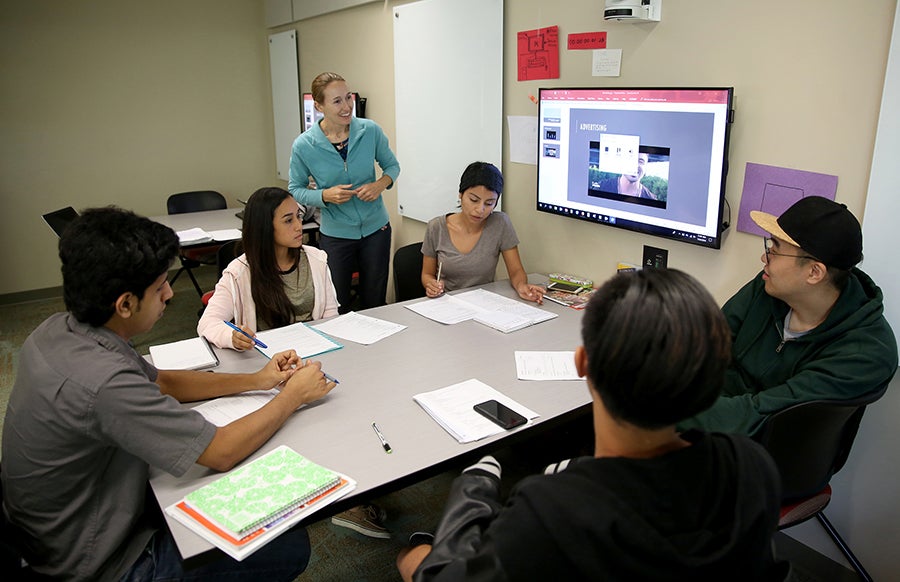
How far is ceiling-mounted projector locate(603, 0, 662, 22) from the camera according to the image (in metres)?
2.44

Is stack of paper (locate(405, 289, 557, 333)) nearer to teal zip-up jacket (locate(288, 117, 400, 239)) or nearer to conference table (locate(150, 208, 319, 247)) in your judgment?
teal zip-up jacket (locate(288, 117, 400, 239))

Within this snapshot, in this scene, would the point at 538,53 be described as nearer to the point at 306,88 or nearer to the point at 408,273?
the point at 408,273

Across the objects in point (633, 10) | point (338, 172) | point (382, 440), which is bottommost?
point (382, 440)

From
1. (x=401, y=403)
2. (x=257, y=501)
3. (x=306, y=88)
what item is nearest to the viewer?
(x=257, y=501)

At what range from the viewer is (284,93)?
5.85 m

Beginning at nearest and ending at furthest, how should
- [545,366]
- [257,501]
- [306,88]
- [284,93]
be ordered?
[257,501] → [545,366] → [306,88] → [284,93]

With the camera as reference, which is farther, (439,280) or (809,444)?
(439,280)

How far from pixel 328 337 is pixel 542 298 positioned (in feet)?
3.12

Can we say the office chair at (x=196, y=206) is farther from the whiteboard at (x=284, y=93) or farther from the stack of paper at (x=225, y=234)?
the whiteboard at (x=284, y=93)

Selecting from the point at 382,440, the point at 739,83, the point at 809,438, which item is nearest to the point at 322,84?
the point at 739,83

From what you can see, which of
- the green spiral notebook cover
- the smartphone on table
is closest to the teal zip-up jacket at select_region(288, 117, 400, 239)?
the smartphone on table

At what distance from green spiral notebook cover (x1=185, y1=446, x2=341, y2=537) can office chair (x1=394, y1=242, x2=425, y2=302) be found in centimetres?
167

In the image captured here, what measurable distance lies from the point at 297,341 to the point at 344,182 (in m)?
1.40

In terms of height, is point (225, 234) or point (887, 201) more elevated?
point (887, 201)
